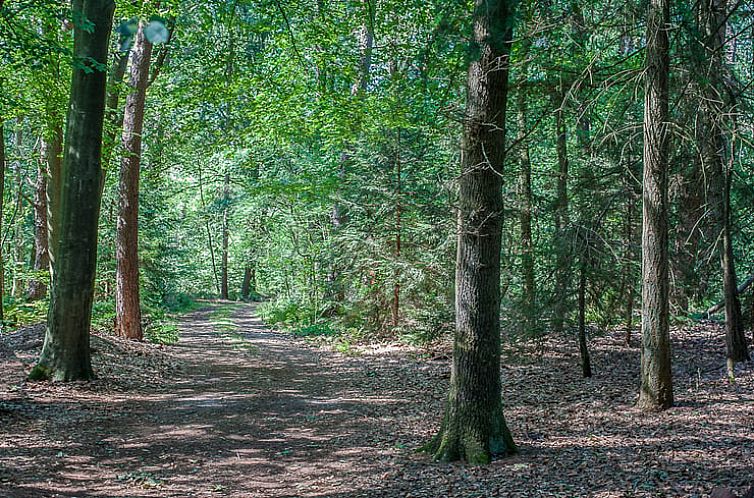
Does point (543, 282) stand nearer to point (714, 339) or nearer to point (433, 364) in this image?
point (433, 364)

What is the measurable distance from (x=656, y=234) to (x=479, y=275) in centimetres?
291

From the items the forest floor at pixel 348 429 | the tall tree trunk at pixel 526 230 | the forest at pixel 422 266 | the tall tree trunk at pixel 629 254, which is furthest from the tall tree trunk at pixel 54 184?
the tall tree trunk at pixel 629 254

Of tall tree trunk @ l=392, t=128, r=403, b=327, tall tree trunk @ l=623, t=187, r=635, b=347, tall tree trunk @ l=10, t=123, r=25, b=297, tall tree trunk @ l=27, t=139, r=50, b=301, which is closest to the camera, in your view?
tall tree trunk @ l=623, t=187, r=635, b=347

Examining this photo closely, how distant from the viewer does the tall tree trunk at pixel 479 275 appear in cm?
662

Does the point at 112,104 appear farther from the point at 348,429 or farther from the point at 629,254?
the point at 629,254

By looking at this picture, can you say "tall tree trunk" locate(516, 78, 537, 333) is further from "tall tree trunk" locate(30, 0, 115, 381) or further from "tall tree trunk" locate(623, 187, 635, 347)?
"tall tree trunk" locate(30, 0, 115, 381)

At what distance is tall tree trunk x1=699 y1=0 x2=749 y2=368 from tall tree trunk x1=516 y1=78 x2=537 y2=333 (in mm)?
2649

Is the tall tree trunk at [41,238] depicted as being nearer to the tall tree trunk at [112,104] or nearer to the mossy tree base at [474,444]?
the tall tree trunk at [112,104]

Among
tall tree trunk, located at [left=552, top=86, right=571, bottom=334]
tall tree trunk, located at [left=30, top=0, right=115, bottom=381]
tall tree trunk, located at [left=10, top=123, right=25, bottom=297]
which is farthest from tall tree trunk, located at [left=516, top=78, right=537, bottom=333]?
tall tree trunk, located at [left=10, top=123, right=25, bottom=297]

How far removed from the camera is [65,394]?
907 cm

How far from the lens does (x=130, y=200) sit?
1410 centimetres

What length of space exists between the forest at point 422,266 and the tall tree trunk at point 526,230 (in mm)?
79

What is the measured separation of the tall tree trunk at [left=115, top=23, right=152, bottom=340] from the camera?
1386 centimetres

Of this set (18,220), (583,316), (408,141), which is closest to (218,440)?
(583,316)
